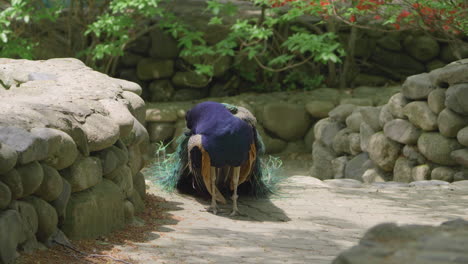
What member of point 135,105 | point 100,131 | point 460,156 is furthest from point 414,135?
point 100,131

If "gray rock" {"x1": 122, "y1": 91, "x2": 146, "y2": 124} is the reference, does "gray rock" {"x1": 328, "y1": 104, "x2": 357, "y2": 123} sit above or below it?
below

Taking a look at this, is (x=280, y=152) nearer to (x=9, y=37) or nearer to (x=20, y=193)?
(x=9, y=37)

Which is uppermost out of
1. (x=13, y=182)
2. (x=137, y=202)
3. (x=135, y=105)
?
(x=135, y=105)

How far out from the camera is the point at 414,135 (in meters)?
7.69

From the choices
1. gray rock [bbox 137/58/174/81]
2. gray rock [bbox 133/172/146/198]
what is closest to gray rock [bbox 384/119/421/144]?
gray rock [bbox 133/172/146/198]

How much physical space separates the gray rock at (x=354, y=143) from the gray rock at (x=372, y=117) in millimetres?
269

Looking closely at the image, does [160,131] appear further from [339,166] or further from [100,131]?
[100,131]

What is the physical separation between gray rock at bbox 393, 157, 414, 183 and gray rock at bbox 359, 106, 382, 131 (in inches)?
22.8

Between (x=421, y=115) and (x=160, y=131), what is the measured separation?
4273 millimetres

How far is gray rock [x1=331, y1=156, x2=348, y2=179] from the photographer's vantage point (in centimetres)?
883

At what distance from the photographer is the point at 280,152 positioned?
1091 centimetres

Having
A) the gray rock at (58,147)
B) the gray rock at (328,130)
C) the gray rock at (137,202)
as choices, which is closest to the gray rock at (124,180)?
the gray rock at (137,202)

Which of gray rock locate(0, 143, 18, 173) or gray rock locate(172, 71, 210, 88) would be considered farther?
gray rock locate(172, 71, 210, 88)

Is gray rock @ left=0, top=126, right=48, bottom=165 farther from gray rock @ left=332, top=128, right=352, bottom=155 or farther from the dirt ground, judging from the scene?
gray rock @ left=332, top=128, right=352, bottom=155
